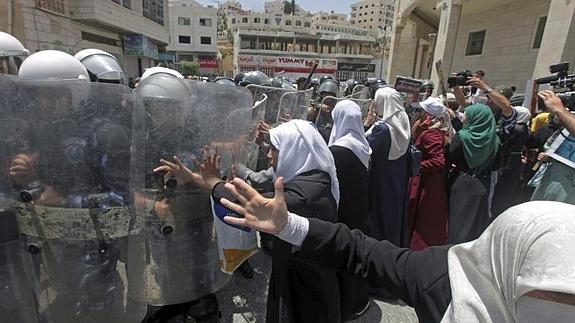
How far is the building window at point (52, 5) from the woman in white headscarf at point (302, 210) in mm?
18814

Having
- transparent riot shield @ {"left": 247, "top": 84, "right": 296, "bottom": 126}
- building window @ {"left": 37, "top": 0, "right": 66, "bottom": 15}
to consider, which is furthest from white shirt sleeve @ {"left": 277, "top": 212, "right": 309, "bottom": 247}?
building window @ {"left": 37, "top": 0, "right": 66, "bottom": 15}

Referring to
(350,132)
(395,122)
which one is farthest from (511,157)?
(350,132)

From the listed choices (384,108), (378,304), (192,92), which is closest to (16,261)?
(192,92)

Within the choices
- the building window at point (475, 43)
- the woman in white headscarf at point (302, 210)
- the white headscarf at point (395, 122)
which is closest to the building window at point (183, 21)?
the building window at point (475, 43)

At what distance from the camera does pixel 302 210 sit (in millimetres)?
1711

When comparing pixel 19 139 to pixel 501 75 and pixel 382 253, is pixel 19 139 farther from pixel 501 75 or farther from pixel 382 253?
pixel 501 75

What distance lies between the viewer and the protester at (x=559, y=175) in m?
2.38

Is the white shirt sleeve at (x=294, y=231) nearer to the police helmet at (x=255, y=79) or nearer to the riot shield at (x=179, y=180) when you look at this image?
the riot shield at (x=179, y=180)

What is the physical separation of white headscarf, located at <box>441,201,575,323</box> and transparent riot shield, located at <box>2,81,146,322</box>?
147 cm

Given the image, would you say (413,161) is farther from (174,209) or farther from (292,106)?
(174,209)

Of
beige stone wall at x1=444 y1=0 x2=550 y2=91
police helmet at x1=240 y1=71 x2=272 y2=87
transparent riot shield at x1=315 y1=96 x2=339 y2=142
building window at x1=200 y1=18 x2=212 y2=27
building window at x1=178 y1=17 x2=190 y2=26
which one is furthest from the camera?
building window at x1=200 y1=18 x2=212 y2=27

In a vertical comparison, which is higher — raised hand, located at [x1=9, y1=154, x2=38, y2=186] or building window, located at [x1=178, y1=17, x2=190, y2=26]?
building window, located at [x1=178, y1=17, x2=190, y2=26]

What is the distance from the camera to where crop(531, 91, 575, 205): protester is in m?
2.38

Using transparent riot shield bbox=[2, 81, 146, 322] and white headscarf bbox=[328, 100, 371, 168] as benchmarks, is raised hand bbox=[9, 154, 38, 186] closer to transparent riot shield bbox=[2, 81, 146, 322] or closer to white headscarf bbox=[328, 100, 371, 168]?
transparent riot shield bbox=[2, 81, 146, 322]
